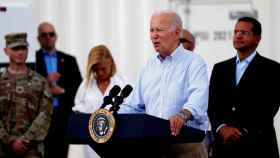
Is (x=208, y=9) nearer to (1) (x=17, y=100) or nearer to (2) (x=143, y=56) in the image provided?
(2) (x=143, y=56)

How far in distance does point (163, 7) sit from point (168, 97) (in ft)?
15.2

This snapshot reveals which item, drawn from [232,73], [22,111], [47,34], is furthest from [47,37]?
[232,73]

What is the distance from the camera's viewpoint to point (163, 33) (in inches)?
225

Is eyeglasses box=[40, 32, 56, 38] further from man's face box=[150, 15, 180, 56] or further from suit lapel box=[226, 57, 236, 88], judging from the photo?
man's face box=[150, 15, 180, 56]

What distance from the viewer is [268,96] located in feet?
23.7

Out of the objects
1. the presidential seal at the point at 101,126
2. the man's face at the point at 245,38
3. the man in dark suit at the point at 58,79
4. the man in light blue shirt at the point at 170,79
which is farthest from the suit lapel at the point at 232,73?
the man in dark suit at the point at 58,79

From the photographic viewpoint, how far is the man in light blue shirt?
567 centimetres

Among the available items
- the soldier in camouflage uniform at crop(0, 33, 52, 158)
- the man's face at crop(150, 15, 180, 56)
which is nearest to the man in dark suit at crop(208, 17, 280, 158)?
the man's face at crop(150, 15, 180, 56)

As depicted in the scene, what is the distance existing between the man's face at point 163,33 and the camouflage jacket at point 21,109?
9.19 feet

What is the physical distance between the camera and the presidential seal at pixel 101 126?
5.21 m

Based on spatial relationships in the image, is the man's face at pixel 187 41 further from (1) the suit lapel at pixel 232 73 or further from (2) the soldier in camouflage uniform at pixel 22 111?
(2) the soldier in camouflage uniform at pixel 22 111

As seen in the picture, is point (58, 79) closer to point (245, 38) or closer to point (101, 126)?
point (245, 38)

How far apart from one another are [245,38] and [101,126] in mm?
2416

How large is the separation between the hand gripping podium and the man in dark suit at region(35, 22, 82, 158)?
441 cm
